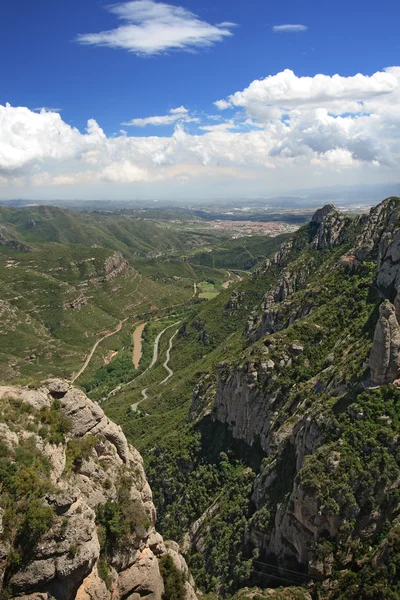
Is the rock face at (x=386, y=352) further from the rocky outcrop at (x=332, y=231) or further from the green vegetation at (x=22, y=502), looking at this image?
the rocky outcrop at (x=332, y=231)

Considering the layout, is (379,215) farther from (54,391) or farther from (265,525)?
(54,391)

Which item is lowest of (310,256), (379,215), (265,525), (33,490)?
(265,525)

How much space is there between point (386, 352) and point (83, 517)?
3388 cm

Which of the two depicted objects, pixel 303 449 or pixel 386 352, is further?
pixel 303 449

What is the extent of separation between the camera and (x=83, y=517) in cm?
2505

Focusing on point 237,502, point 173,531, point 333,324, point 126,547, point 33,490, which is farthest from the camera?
point 333,324

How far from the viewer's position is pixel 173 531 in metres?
62.3

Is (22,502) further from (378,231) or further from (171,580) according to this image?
(378,231)

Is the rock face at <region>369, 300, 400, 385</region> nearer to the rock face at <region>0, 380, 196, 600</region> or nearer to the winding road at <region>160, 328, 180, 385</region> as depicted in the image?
the rock face at <region>0, 380, 196, 600</region>

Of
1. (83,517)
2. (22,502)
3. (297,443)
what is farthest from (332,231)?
(22,502)

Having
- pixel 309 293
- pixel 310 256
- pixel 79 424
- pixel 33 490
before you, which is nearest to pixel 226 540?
pixel 79 424

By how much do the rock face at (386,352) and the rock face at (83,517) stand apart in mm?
27749

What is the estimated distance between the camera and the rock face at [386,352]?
4291 centimetres

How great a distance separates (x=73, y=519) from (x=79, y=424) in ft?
29.4
